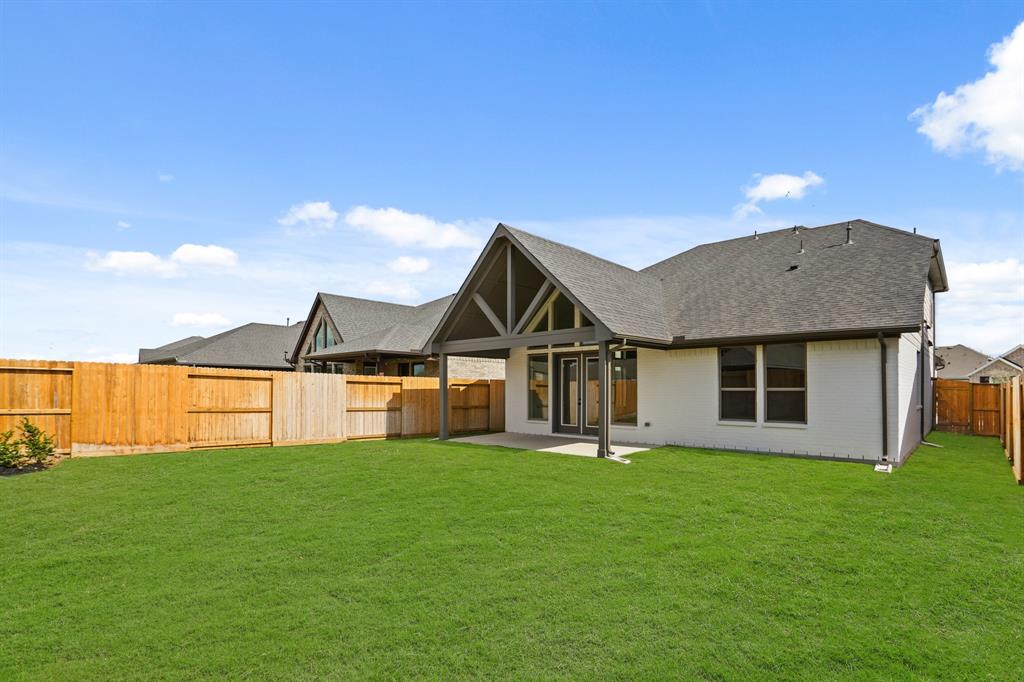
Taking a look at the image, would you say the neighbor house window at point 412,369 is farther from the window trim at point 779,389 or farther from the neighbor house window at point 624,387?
the window trim at point 779,389

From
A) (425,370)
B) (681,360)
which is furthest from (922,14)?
(425,370)

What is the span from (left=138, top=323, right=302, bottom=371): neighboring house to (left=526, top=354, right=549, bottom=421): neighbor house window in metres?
22.8

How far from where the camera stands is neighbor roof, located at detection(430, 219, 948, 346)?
12336mm

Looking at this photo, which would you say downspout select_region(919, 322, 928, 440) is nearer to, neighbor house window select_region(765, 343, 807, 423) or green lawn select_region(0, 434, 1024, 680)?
neighbor house window select_region(765, 343, 807, 423)

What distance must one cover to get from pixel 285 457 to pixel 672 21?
42.9 ft

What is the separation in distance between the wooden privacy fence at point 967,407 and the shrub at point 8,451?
2592cm

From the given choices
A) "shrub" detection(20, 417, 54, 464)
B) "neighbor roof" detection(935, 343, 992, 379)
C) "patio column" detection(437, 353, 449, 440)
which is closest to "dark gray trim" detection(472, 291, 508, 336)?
"patio column" detection(437, 353, 449, 440)

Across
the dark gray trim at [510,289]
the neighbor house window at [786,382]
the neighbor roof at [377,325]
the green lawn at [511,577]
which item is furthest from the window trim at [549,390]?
the green lawn at [511,577]

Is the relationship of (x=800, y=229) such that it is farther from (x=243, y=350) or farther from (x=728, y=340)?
(x=243, y=350)

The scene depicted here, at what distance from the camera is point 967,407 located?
1869 cm

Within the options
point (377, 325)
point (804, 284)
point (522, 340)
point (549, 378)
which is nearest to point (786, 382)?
point (804, 284)

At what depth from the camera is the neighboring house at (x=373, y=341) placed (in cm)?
2361

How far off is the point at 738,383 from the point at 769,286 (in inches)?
124

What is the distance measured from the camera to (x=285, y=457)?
12047mm
